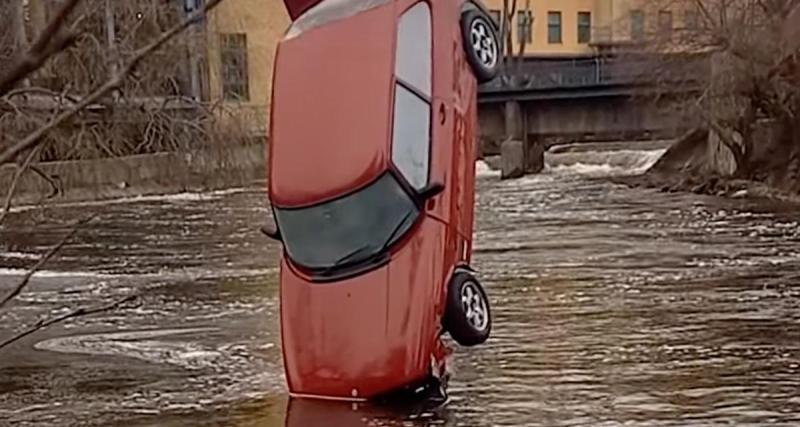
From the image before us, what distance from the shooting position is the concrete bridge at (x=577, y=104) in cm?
4312

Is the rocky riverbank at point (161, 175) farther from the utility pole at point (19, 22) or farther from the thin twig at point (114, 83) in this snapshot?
the thin twig at point (114, 83)

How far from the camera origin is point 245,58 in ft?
137

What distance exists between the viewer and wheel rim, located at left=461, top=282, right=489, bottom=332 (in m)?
11.0

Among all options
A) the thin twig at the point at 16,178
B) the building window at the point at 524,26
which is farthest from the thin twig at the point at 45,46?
the building window at the point at 524,26

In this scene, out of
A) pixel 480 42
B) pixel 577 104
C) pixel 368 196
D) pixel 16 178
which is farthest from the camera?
pixel 577 104

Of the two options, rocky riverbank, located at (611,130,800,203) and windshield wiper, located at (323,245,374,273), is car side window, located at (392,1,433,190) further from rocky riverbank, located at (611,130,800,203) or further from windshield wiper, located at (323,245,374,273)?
rocky riverbank, located at (611,130,800,203)

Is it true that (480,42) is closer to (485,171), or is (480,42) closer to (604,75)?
(604,75)

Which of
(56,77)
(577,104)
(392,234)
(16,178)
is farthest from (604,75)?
(16,178)

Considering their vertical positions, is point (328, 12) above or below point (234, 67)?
above

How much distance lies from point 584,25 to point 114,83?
241 ft

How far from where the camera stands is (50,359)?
1406 centimetres

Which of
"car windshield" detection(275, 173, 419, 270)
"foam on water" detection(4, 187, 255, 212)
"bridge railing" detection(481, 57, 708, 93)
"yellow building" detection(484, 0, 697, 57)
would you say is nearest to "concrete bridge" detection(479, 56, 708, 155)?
"bridge railing" detection(481, 57, 708, 93)

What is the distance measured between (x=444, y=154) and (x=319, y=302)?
1.59 metres

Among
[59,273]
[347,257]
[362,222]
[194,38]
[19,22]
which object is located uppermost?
[194,38]
